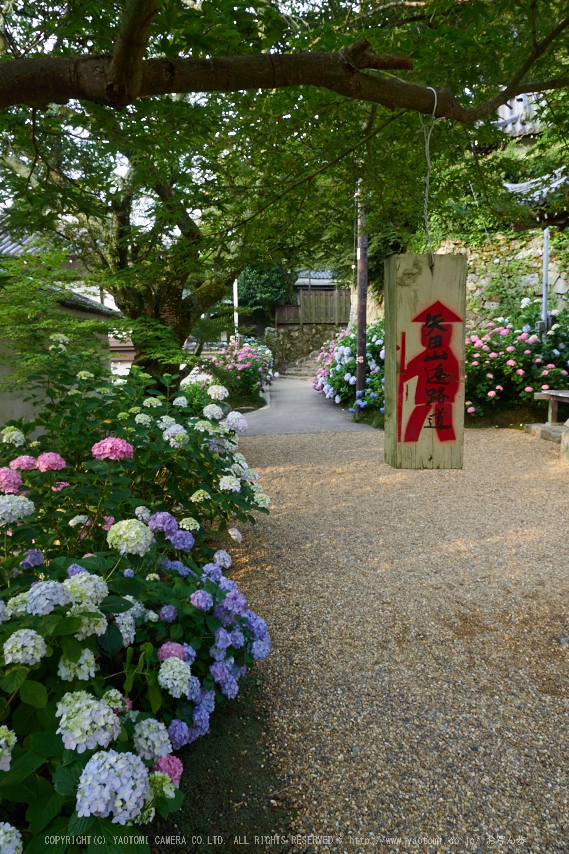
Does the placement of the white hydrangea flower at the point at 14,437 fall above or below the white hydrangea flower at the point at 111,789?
above

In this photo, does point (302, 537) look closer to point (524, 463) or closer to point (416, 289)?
point (416, 289)

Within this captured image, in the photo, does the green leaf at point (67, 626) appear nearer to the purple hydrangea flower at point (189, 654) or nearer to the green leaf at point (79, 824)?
the green leaf at point (79, 824)

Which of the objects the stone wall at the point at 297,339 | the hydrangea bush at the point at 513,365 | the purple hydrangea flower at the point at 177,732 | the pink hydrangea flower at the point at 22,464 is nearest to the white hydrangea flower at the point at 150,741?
the purple hydrangea flower at the point at 177,732

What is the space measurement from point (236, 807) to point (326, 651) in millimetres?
978

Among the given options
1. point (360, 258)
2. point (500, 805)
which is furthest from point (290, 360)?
point (500, 805)

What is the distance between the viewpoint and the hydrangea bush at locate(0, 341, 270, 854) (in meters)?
1.09

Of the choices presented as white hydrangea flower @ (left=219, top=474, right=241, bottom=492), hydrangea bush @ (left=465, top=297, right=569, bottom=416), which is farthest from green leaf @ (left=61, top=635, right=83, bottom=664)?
hydrangea bush @ (left=465, top=297, right=569, bottom=416)

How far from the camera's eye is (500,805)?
168cm

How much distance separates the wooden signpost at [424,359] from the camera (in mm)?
1787

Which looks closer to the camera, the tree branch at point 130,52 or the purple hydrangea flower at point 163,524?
the tree branch at point 130,52

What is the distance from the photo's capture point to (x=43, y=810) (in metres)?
1.10

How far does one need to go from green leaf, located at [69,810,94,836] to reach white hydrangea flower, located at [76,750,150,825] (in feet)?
0.07

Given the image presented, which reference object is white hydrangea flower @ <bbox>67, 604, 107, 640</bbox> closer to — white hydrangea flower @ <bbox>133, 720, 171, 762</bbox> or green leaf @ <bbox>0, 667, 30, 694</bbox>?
green leaf @ <bbox>0, 667, 30, 694</bbox>

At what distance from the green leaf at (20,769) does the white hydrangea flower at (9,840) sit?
0.08 m
